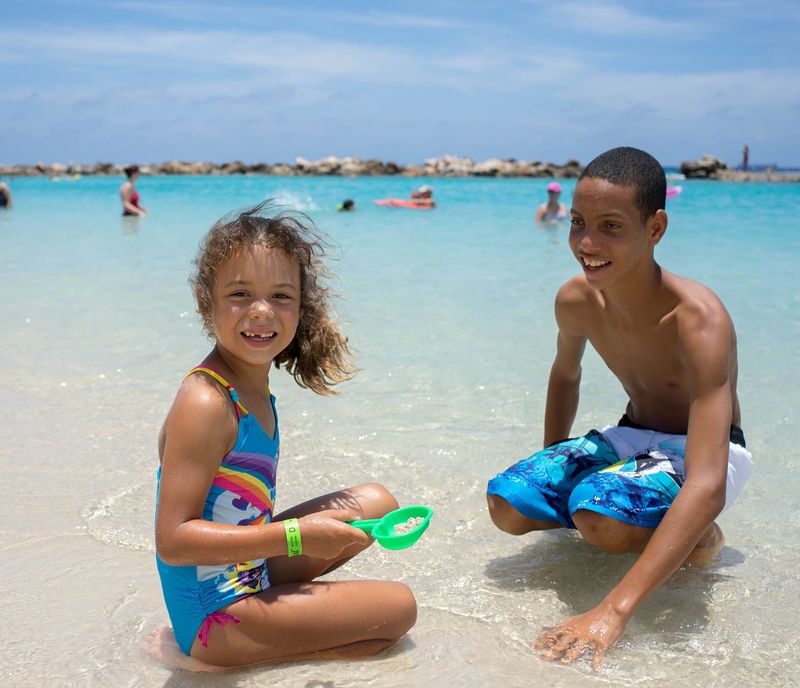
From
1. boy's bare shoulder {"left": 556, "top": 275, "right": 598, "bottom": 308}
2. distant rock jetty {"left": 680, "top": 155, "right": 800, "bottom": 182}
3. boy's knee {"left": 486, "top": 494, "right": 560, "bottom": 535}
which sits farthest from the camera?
distant rock jetty {"left": 680, "top": 155, "right": 800, "bottom": 182}

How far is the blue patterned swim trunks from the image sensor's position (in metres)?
2.58

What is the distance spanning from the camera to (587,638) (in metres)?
2.22

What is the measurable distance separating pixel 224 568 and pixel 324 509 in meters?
0.37

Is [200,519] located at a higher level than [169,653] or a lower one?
higher

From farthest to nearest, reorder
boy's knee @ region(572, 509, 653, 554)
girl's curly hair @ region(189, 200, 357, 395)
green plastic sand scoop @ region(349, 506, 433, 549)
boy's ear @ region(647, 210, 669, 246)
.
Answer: boy's ear @ region(647, 210, 669, 246) → boy's knee @ region(572, 509, 653, 554) → girl's curly hair @ region(189, 200, 357, 395) → green plastic sand scoop @ region(349, 506, 433, 549)

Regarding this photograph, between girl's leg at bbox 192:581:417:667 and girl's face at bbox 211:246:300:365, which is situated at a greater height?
girl's face at bbox 211:246:300:365

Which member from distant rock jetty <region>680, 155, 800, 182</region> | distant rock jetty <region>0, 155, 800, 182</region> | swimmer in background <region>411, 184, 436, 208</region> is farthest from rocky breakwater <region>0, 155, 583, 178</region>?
swimmer in background <region>411, 184, 436, 208</region>

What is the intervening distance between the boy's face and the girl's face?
975 mm

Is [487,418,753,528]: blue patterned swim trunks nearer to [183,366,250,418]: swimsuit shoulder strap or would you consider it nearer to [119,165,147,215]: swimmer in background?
[183,366,250,418]: swimsuit shoulder strap

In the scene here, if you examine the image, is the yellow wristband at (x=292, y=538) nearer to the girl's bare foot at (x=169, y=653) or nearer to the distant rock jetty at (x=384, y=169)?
the girl's bare foot at (x=169, y=653)

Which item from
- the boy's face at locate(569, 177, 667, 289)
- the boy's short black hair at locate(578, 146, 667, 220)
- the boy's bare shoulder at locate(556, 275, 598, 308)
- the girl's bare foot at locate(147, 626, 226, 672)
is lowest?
the girl's bare foot at locate(147, 626, 226, 672)

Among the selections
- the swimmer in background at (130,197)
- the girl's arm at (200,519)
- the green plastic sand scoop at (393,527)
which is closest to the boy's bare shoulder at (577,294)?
the green plastic sand scoop at (393,527)

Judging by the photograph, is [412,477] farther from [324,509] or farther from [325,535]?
[325,535]

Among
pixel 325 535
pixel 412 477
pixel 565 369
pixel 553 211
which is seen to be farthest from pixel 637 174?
pixel 553 211
